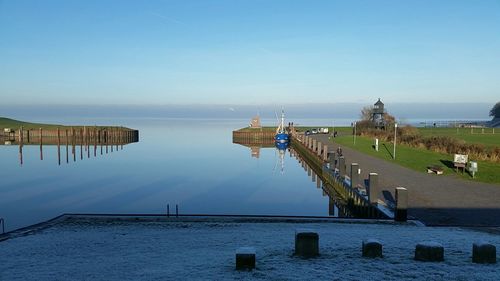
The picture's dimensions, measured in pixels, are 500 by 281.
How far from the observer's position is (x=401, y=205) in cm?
1325

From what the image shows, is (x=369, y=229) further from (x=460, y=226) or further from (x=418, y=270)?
(x=418, y=270)

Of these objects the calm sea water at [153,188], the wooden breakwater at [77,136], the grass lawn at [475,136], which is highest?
the grass lawn at [475,136]

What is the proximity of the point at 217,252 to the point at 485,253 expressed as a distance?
5.50m

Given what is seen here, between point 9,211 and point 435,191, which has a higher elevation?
point 435,191

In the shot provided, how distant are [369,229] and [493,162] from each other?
17640 mm

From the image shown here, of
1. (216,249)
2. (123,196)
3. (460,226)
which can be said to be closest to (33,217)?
(123,196)

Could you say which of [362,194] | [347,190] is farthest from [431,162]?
[362,194]

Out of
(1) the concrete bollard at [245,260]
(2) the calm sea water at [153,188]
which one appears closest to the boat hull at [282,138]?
(2) the calm sea water at [153,188]

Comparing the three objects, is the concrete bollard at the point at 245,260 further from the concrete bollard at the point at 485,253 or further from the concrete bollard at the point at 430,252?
the concrete bollard at the point at 485,253

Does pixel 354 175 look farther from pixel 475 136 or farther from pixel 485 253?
pixel 475 136

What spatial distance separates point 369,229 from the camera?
1223cm

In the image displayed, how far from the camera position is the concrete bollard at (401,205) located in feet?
43.0

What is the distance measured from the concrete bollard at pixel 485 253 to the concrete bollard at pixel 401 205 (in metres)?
4.67

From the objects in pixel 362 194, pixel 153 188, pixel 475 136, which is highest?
pixel 475 136
